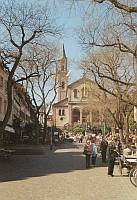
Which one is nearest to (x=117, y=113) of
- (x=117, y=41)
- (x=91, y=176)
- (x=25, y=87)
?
(x=25, y=87)

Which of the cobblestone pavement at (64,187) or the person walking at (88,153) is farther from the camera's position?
the person walking at (88,153)

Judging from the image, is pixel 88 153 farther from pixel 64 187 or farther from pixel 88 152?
pixel 64 187

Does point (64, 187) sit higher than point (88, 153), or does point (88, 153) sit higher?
point (88, 153)

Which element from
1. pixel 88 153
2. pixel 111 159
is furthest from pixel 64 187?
Result: pixel 88 153

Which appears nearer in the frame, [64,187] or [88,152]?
[64,187]

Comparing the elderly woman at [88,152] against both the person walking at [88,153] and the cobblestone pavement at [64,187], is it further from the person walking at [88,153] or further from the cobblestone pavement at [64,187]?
the cobblestone pavement at [64,187]

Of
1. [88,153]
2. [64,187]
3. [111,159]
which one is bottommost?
[64,187]

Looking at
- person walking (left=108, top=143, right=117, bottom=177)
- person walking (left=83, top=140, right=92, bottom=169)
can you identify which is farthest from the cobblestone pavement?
person walking (left=83, top=140, right=92, bottom=169)

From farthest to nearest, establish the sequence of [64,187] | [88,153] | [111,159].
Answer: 1. [88,153]
2. [111,159]
3. [64,187]

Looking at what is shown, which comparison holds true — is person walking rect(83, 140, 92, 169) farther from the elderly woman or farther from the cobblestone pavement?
the cobblestone pavement

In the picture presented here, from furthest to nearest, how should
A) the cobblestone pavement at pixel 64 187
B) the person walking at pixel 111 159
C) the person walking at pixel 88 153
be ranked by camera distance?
the person walking at pixel 88 153 < the person walking at pixel 111 159 < the cobblestone pavement at pixel 64 187

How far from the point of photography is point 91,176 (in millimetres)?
23141

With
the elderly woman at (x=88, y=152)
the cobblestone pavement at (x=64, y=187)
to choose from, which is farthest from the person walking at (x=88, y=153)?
the cobblestone pavement at (x=64, y=187)

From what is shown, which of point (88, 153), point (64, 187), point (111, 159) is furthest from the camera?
point (88, 153)
